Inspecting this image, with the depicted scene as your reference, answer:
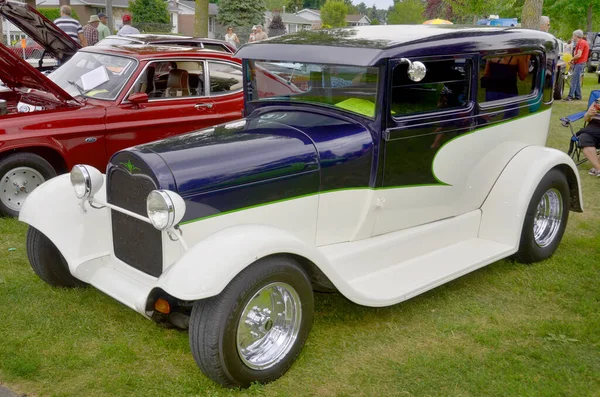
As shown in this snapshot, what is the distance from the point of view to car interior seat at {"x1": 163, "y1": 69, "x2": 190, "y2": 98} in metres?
6.98

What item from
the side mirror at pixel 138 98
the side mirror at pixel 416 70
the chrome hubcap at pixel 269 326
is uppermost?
the side mirror at pixel 416 70

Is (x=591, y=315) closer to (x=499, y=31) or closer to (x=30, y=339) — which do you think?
(x=499, y=31)

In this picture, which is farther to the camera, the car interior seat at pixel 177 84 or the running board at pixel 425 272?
the car interior seat at pixel 177 84

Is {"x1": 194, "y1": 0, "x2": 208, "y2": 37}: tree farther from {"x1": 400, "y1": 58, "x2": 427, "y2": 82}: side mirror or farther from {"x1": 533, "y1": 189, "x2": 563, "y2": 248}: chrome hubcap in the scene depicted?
{"x1": 400, "y1": 58, "x2": 427, "y2": 82}: side mirror

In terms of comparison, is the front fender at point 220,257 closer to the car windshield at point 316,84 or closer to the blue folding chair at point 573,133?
the car windshield at point 316,84

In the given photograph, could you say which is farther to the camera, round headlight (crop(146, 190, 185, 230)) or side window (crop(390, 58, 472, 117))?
side window (crop(390, 58, 472, 117))

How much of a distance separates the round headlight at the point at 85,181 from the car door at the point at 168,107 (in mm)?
2508

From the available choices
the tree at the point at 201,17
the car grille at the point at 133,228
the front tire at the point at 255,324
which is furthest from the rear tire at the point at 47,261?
the tree at the point at 201,17

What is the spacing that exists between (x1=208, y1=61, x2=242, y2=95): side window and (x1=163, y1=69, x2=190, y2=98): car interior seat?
286 millimetres

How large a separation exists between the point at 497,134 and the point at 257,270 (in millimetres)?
2554

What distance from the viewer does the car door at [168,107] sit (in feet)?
21.2

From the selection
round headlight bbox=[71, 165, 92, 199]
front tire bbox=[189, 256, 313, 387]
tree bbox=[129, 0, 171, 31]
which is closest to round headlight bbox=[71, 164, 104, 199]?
round headlight bbox=[71, 165, 92, 199]

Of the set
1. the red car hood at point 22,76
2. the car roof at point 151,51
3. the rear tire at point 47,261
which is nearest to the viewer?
the rear tire at point 47,261

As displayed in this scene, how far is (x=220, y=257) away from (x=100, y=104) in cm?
389
